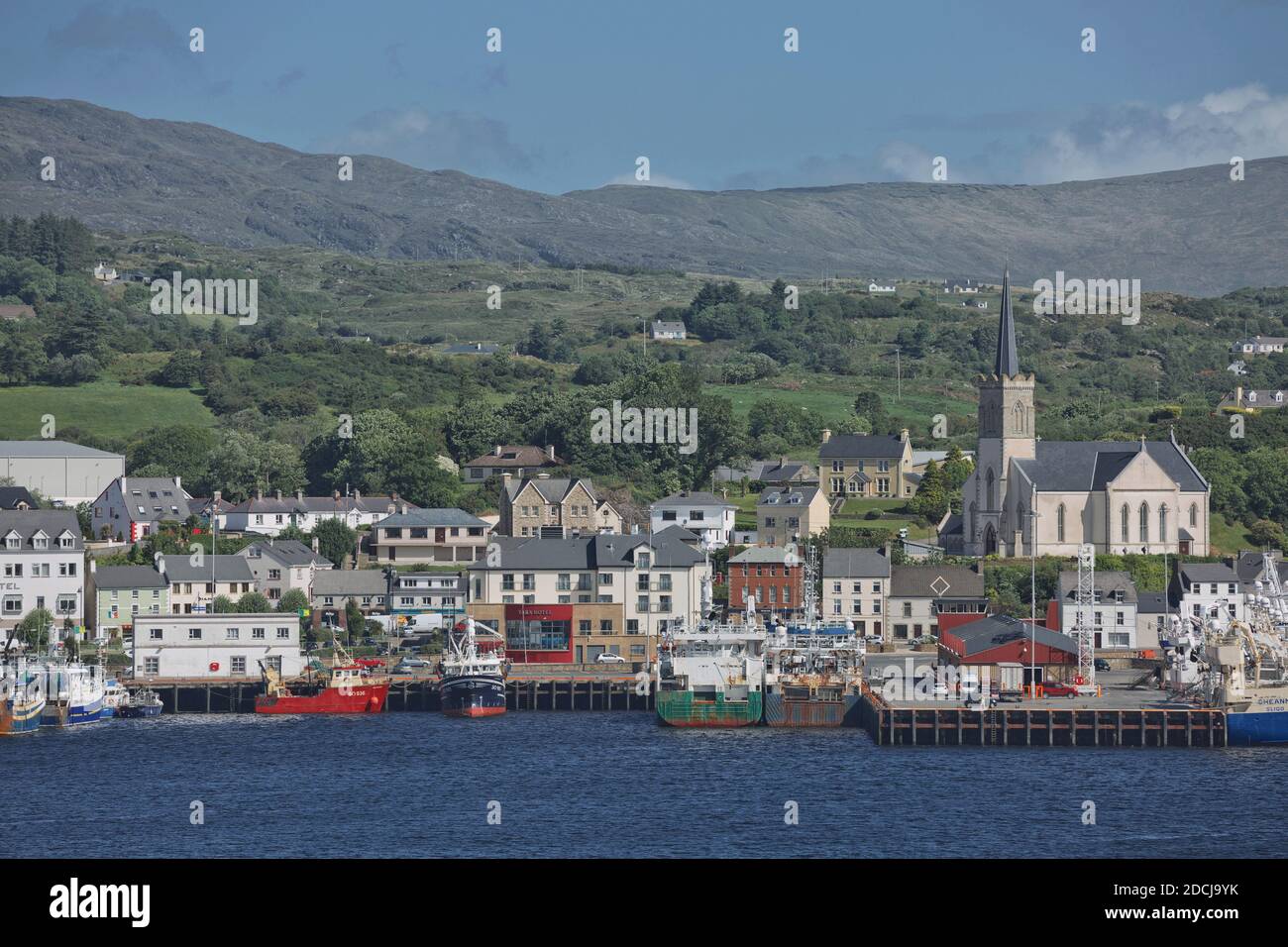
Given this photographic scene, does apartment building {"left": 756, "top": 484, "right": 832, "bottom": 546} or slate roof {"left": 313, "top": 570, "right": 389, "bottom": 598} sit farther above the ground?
apartment building {"left": 756, "top": 484, "right": 832, "bottom": 546}

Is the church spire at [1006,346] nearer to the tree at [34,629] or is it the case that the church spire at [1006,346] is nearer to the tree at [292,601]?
the tree at [292,601]

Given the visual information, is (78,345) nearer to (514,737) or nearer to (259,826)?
(514,737)

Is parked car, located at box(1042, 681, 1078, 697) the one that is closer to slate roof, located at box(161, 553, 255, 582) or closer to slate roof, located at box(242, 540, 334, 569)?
slate roof, located at box(242, 540, 334, 569)

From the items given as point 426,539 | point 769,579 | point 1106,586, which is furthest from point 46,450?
point 1106,586

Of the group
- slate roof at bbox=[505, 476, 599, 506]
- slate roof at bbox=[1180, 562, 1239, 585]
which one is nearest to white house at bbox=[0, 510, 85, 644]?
slate roof at bbox=[505, 476, 599, 506]

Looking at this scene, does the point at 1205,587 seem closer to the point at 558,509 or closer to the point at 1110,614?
the point at 1110,614

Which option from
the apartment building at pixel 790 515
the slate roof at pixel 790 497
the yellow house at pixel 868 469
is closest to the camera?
the apartment building at pixel 790 515

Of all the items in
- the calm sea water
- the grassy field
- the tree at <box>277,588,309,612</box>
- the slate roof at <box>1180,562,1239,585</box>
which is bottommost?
the calm sea water

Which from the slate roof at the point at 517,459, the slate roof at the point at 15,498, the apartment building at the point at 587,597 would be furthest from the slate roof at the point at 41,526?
the slate roof at the point at 517,459
